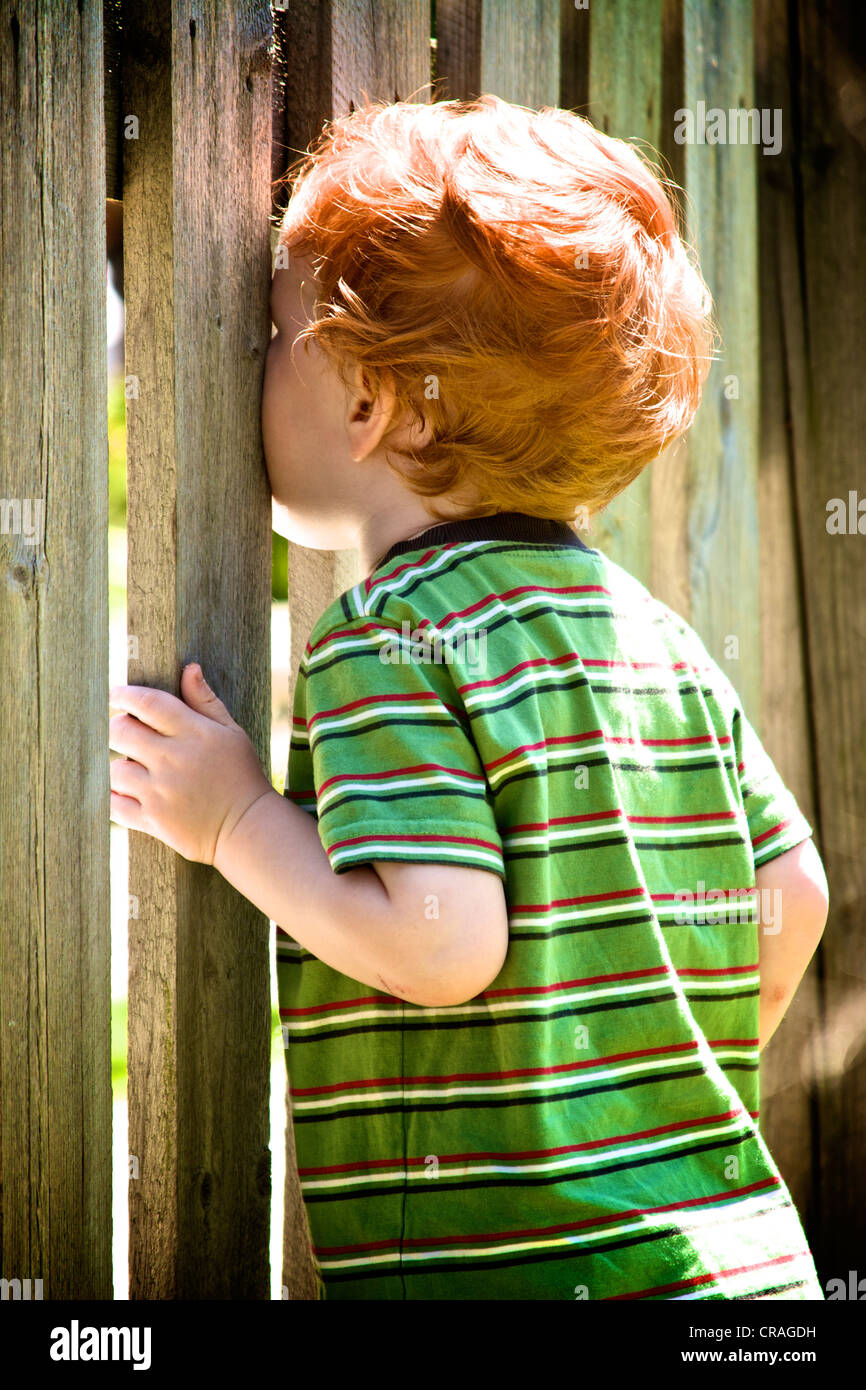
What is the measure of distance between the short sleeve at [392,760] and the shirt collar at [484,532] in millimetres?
183

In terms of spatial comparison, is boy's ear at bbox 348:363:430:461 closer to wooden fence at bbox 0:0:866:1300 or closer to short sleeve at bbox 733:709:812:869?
wooden fence at bbox 0:0:866:1300

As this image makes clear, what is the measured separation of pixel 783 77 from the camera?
2.56 m

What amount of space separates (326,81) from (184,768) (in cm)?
94

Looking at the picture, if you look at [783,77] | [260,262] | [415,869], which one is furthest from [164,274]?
[783,77]

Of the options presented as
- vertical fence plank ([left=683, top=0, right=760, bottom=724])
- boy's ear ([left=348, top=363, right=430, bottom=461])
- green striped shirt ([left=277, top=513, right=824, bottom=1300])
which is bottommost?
green striped shirt ([left=277, top=513, right=824, bottom=1300])

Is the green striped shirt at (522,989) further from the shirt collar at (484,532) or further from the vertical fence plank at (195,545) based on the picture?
the vertical fence plank at (195,545)

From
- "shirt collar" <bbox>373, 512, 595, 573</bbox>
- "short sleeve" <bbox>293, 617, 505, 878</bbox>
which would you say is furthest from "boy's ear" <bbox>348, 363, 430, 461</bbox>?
"short sleeve" <bbox>293, 617, 505, 878</bbox>

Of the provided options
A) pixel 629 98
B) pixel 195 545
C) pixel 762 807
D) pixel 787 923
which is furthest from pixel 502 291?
pixel 629 98

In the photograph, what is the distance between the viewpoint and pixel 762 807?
62.1 inches

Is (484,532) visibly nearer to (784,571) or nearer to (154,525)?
(154,525)

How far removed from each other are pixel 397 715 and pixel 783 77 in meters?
2.06

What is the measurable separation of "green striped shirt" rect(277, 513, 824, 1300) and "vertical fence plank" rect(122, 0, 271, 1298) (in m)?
0.15

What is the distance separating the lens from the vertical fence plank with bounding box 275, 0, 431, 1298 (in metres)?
1.60
